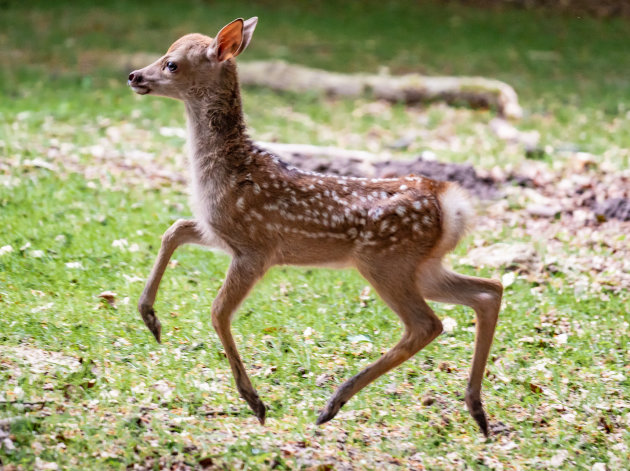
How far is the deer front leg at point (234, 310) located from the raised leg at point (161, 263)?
386mm

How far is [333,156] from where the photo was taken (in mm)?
8750

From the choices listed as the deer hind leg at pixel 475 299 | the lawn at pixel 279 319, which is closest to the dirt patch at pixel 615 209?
the lawn at pixel 279 319

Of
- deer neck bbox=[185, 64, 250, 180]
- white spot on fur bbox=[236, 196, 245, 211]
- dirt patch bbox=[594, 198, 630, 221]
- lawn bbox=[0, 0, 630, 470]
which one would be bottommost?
lawn bbox=[0, 0, 630, 470]

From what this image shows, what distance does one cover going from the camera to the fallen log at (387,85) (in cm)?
1158

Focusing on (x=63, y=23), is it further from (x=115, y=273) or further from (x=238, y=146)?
(x=238, y=146)

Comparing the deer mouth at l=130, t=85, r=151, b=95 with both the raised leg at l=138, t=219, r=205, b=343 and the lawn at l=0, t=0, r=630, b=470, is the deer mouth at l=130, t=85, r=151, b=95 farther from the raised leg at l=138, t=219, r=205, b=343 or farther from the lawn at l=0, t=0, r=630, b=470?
the lawn at l=0, t=0, r=630, b=470

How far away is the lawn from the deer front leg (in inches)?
7.1

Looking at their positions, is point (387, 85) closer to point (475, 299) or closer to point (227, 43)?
point (227, 43)

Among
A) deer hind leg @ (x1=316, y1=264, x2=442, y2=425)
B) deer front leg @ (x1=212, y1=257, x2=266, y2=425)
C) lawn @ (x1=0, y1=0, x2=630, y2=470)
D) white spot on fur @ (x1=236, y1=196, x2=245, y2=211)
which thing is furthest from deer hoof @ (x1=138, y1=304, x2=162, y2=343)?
deer hind leg @ (x1=316, y1=264, x2=442, y2=425)

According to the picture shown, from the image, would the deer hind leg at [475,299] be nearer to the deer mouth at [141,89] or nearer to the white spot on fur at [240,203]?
the white spot on fur at [240,203]

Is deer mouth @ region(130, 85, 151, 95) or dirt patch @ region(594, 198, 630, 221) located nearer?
deer mouth @ region(130, 85, 151, 95)

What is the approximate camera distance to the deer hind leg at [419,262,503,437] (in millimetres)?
4844

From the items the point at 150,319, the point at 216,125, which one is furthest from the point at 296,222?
the point at 150,319

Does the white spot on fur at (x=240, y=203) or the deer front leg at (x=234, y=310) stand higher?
the white spot on fur at (x=240, y=203)
